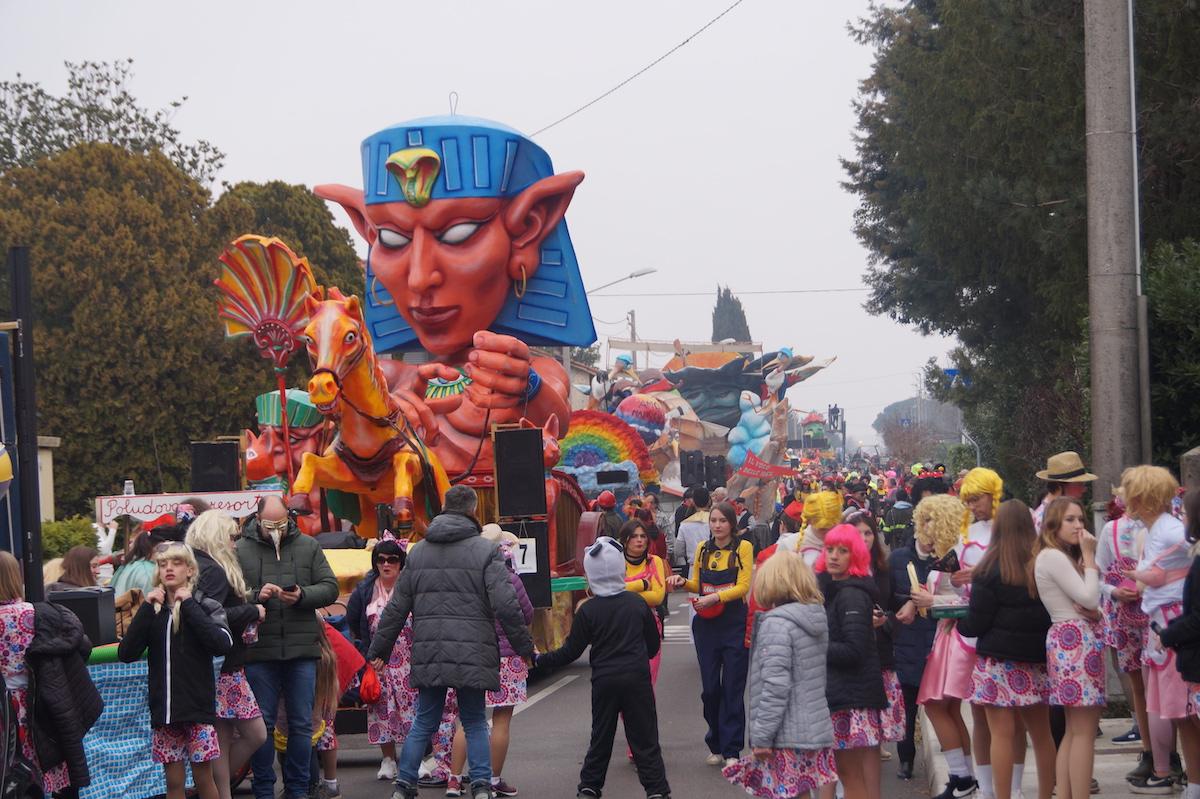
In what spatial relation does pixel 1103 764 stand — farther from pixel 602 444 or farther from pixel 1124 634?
pixel 602 444

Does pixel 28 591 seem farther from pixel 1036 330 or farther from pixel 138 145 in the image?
pixel 138 145

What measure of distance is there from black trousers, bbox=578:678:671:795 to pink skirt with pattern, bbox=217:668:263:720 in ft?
6.31

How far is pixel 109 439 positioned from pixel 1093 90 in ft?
97.6

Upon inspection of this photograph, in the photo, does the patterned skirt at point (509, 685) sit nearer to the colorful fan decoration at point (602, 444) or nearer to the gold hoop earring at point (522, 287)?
the gold hoop earring at point (522, 287)

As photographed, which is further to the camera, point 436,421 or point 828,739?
point 436,421

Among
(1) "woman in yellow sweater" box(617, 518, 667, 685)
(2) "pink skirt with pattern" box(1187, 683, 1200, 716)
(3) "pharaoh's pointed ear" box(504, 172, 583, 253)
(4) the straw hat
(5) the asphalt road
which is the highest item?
(3) "pharaoh's pointed ear" box(504, 172, 583, 253)

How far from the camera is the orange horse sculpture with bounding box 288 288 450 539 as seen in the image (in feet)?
43.9

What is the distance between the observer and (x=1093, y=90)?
10.4m

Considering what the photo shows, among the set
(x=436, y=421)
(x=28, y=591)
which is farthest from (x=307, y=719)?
(x=436, y=421)

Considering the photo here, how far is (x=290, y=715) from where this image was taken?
357 inches

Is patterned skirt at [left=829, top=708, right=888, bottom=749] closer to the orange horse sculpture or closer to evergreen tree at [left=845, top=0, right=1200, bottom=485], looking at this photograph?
evergreen tree at [left=845, top=0, right=1200, bottom=485]

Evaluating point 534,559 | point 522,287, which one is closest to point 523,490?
point 534,559

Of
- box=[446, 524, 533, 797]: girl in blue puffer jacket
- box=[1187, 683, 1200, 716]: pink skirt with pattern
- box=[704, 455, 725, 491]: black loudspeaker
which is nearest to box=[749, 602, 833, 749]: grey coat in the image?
box=[1187, 683, 1200, 716]: pink skirt with pattern

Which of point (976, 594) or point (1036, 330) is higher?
point (1036, 330)
